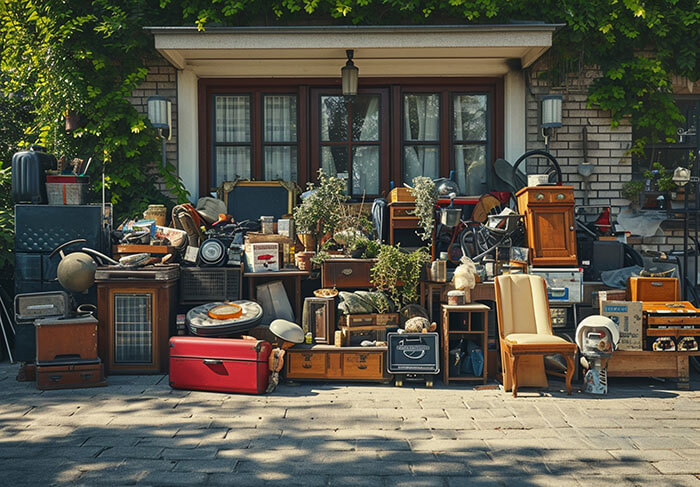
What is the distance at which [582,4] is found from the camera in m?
9.06

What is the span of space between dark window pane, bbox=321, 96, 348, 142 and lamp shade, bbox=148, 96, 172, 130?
2.28 meters

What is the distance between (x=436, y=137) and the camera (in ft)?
32.2

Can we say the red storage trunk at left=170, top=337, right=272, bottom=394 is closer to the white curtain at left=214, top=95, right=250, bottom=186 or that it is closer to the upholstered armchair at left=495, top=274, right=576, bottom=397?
the upholstered armchair at left=495, top=274, right=576, bottom=397

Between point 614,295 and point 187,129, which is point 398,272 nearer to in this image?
point 614,295

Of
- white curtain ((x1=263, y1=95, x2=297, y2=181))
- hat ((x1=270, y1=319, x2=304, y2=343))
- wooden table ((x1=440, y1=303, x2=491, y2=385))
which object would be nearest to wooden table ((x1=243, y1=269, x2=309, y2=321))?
hat ((x1=270, y1=319, x2=304, y2=343))

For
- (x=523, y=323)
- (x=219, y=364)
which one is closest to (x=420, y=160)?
(x=523, y=323)

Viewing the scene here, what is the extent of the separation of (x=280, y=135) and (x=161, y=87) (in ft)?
6.04

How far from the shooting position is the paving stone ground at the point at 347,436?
13.9ft

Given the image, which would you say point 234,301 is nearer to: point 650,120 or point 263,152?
point 263,152

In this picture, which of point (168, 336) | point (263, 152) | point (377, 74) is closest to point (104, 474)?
point (168, 336)

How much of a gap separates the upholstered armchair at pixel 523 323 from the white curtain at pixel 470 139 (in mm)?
3034

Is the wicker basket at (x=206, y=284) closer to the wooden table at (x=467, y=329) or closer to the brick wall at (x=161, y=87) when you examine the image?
the wooden table at (x=467, y=329)

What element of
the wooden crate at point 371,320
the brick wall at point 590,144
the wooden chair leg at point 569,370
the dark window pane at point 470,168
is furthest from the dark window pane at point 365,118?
the wooden chair leg at point 569,370

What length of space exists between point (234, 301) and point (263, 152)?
10.4 feet
